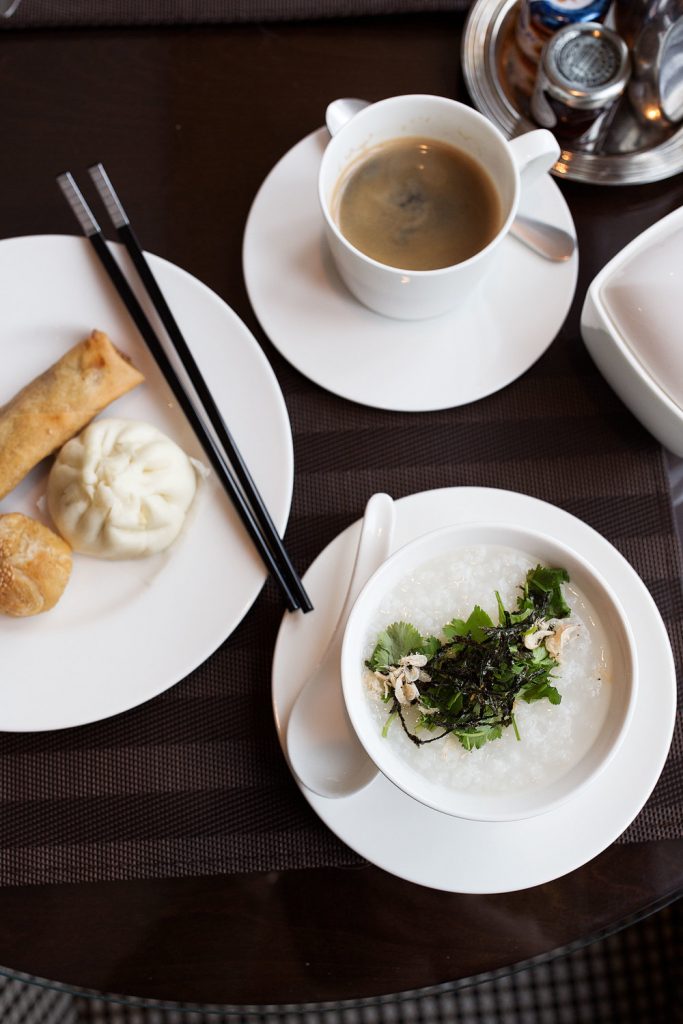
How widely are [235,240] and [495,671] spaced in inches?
26.9

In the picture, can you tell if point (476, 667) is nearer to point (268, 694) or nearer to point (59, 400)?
point (268, 694)

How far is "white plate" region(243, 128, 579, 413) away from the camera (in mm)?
1140

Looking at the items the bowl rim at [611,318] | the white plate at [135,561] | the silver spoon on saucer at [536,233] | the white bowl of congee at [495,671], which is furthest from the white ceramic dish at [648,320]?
the white plate at [135,561]

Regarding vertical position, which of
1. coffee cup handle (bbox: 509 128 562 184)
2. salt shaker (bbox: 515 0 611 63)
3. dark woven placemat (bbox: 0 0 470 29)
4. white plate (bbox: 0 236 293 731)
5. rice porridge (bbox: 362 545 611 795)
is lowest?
rice porridge (bbox: 362 545 611 795)

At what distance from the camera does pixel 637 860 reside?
3.47 ft

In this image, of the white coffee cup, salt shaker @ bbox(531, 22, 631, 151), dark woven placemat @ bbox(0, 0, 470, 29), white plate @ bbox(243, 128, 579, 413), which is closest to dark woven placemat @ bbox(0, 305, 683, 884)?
white plate @ bbox(243, 128, 579, 413)

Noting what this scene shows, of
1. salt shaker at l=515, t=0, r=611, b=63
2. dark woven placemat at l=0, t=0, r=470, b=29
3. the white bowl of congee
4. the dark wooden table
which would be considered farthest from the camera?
dark woven placemat at l=0, t=0, r=470, b=29

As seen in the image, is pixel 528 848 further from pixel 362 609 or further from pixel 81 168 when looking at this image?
pixel 81 168

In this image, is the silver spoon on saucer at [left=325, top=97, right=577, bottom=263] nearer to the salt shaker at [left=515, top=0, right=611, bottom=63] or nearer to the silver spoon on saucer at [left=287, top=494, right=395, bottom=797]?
the salt shaker at [left=515, top=0, right=611, bottom=63]

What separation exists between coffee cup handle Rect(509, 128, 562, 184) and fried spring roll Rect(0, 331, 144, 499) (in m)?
0.54

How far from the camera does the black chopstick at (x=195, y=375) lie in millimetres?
1070

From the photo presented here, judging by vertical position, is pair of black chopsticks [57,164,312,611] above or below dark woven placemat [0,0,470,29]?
below

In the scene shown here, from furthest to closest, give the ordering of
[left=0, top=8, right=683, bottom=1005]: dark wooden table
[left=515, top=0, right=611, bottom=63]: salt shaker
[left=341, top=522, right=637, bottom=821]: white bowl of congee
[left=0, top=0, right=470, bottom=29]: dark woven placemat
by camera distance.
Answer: [left=0, top=0, right=470, bottom=29]: dark woven placemat, [left=515, top=0, right=611, bottom=63]: salt shaker, [left=0, top=8, right=683, bottom=1005]: dark wooden table, [left=341, top=522, right=637, bottom=821]: white bowl of congee

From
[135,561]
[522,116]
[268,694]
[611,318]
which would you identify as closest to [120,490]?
[135,561]
